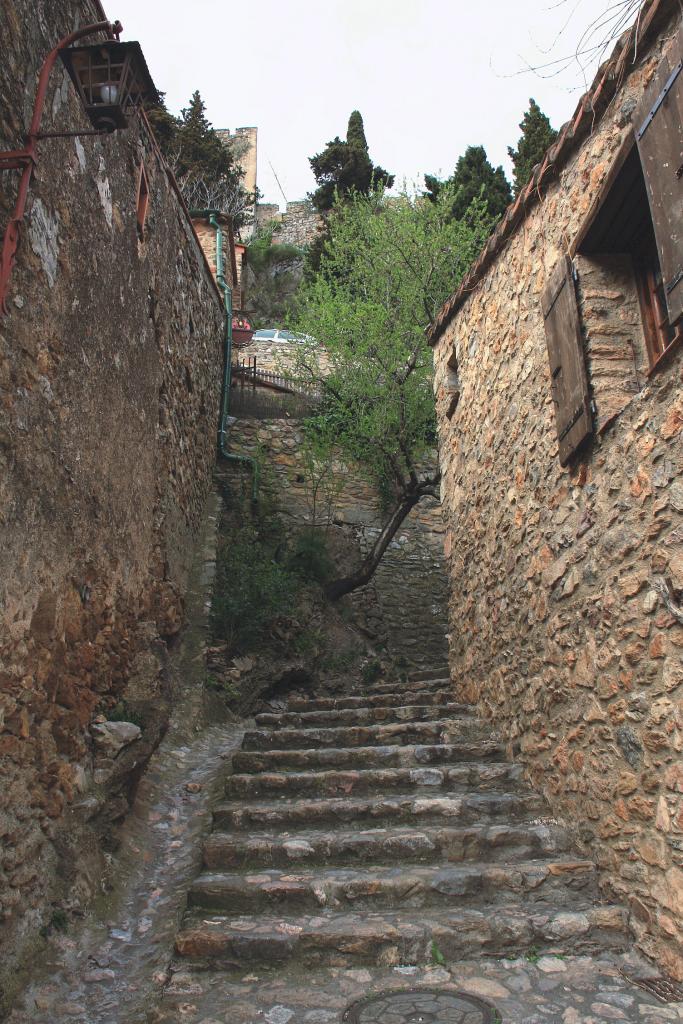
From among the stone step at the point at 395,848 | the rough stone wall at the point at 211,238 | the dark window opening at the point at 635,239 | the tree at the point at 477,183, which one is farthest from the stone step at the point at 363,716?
the tree at the point at 477,183

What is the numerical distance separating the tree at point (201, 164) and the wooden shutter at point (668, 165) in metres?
16.7

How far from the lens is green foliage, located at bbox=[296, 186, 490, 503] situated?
10234 millimetres

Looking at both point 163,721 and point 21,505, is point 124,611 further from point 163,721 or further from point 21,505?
point 21,505

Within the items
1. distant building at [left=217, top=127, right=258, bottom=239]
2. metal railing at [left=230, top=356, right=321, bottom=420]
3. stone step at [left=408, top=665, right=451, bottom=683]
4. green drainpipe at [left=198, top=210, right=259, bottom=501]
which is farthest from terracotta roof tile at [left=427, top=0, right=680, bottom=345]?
distant building at [left=217, top=127, right=258, bottom=239]

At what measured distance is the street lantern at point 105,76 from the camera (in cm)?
330

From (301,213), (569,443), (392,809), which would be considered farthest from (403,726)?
(301,213)

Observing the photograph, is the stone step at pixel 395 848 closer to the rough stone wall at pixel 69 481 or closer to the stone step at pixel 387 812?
the stone step at pixel 387 812

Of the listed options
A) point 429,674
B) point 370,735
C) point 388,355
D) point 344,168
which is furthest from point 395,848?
point 344,168

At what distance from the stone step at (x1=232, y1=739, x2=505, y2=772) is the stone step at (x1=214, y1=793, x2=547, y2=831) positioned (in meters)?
0.50

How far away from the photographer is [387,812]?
3889mm

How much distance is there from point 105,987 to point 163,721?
181cm

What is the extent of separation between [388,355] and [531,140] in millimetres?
8230

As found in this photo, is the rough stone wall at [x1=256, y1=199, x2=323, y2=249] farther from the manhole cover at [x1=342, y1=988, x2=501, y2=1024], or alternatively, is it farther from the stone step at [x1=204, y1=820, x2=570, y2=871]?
the manhole cover at [x1=342, y1=988, x2=501, y2=1024]

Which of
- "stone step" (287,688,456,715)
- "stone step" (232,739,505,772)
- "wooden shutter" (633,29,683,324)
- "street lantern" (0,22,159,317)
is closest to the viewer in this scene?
"wooden shutter" (633,29,683,324)
